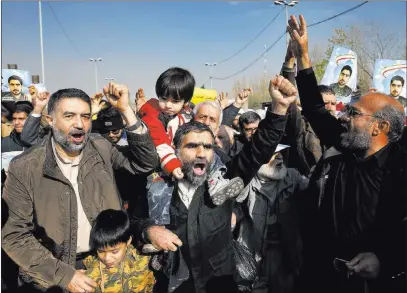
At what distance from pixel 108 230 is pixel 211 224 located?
686 mm

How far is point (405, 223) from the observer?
2.44 meters

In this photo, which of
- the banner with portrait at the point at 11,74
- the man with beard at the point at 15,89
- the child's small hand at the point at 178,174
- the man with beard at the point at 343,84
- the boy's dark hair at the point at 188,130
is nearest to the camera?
the child's small hand at the point at 178,174

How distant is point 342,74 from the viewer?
23.8 ft

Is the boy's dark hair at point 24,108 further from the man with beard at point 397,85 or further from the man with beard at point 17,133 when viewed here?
the man with beard at point 397,85

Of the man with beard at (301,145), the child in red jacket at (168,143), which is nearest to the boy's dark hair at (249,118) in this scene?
the man with beard at (301,145)

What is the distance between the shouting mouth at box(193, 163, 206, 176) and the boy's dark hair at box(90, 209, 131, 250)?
0.61 meters

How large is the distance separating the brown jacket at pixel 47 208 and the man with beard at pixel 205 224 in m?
0.34

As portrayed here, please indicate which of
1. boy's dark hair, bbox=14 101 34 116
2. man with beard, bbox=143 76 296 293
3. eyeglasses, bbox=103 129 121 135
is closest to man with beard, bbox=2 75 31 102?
boy's dark hair, bbox=14 101 34 116

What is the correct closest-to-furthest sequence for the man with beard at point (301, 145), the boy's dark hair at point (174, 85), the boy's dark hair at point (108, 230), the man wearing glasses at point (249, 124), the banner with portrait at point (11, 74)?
the boy's dark hair at point (108, 230) → the boy's dark hair at point (174, 85) → the man with beard at point (301, 145) → the man wearing glasses at point (249, 124) → the banner with portrait at point (11, 74)

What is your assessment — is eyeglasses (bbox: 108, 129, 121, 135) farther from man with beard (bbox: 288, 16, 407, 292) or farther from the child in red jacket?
man with beard (bbox: 288, 16, 407, 292)

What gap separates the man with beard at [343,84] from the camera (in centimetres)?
714

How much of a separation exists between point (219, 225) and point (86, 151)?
3.48 feet

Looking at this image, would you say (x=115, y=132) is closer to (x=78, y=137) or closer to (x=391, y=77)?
(x=78, y=137)

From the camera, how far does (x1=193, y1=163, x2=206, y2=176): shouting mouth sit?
2641 mm
